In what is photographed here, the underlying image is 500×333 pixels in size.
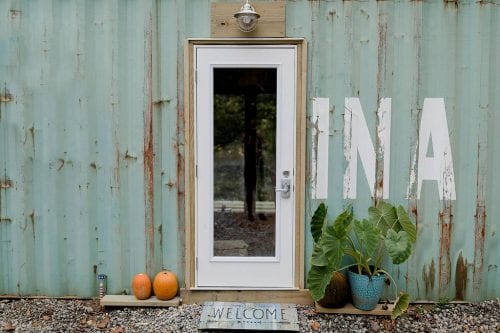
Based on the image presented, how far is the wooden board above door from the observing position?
366cm

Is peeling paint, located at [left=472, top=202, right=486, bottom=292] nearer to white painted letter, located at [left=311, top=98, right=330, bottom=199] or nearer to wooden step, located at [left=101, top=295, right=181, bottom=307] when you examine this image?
white painted letter, located at [left=311, top=98, right=330, bottom=199]

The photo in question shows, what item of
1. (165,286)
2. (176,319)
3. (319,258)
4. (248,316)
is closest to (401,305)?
(319,258)

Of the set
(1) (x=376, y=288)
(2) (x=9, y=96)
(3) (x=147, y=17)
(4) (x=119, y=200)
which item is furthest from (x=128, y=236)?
(1) (x=376, y=288)

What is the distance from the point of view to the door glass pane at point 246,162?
394cm

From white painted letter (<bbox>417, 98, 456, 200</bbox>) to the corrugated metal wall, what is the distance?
0.06 m

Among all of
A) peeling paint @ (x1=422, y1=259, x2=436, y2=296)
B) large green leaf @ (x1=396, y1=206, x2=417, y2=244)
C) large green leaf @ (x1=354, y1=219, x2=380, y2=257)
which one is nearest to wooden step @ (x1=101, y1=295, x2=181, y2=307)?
large green leaf @ (x1=354, y1=219, x2=380, y2=257)

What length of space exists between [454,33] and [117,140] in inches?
108

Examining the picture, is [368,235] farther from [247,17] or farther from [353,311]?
[247,17]

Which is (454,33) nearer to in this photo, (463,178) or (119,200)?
(463,178)

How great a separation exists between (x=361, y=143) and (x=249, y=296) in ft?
4.83

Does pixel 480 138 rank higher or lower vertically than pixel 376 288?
higher

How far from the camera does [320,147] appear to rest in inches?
148

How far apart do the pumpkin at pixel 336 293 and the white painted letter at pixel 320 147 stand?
63 cm

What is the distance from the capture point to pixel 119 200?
12.6 ft
